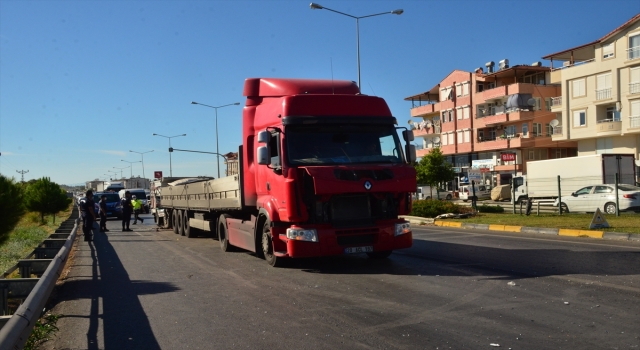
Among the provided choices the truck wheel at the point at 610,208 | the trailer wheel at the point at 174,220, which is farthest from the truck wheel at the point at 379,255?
the truck wheel at the point at 610,208

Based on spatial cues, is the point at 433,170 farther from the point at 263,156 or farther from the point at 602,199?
the point at 263,156

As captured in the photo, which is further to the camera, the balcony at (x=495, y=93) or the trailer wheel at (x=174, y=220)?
the balcony at (x=495, y=93)

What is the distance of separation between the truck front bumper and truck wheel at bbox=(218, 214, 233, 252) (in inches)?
169

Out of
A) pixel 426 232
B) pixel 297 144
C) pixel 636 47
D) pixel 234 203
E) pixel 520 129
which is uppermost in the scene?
pixel 636 47

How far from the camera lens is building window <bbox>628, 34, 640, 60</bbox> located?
45.8 metres

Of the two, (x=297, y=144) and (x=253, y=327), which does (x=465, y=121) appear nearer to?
(x=297, y=144)

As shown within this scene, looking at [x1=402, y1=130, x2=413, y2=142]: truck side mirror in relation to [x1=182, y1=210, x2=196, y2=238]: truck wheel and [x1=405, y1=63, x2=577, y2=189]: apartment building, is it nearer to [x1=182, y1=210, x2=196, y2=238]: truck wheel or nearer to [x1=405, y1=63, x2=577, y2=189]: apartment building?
[x1=182, y1=210, x2=196, y2=238]: truck wheel

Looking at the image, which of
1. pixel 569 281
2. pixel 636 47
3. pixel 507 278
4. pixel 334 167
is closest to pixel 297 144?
pixel 334 167

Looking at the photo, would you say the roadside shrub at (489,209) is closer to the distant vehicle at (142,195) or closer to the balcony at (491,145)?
the distant vehicle at (142,195)

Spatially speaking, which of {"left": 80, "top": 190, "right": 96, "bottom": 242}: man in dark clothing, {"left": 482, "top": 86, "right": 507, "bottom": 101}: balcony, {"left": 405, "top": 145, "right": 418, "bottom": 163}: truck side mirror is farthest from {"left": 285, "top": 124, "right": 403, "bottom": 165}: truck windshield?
{"left": 482, "top": 86, "right": 507, "bottom": 101}: balcony

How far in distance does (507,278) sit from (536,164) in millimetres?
32385

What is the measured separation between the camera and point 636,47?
45.9 meters

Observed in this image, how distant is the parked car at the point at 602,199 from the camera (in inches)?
938

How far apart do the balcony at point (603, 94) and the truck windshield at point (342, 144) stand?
42.5m
